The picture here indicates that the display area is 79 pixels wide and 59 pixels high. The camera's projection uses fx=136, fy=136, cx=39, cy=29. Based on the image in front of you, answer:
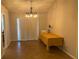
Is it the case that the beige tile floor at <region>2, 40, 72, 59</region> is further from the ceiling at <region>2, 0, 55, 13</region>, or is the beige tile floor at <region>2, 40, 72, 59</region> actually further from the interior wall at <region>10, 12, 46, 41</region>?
the interior wall at <region>10, 12, 46, 41</region>

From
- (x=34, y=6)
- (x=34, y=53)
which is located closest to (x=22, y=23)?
(x=34, y=6)

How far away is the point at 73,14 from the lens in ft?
16.2

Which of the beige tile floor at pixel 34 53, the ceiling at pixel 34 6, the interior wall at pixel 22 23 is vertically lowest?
the beige tile floor at pixel 34 53

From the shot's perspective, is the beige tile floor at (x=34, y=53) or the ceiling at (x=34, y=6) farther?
the ceiling at (x=34, y=6)

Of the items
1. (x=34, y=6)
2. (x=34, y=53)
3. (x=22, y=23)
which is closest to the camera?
(x=34, y=53)

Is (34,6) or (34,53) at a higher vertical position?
(34,6)

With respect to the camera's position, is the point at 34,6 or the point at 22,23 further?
the point at 22,23

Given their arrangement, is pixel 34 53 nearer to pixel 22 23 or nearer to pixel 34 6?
pixel 34 6

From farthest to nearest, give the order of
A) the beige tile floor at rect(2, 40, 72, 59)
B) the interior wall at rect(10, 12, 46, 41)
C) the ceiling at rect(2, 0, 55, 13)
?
the interior wall at rect(10, 12, 46, 41) < the ceiling at rect(2, 0, 55, 13) < the beige tile floor at rect(2, 40, 72, 59)

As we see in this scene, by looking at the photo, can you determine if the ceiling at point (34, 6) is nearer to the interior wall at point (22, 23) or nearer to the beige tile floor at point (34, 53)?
the interior wall at point (22, 23)

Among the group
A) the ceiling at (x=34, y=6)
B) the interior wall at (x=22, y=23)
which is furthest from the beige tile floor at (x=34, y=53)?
the interior wall at (x=22, y=23)

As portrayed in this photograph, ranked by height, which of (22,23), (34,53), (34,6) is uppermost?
(34,6)

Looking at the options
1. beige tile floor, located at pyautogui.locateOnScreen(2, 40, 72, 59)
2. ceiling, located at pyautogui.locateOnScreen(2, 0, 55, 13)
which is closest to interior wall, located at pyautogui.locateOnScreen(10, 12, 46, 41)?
ceiling, located at pyautogui.locateOnScreen(2, 0, 55, 13)

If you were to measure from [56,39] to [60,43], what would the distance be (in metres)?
0.26
